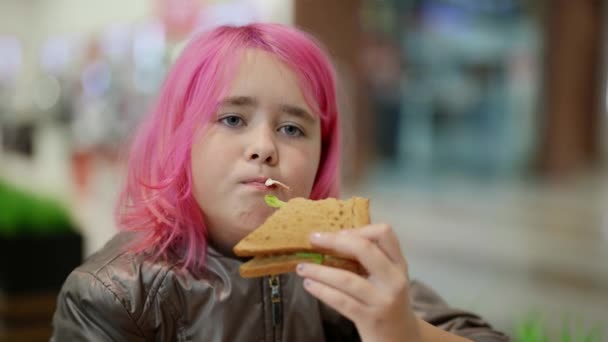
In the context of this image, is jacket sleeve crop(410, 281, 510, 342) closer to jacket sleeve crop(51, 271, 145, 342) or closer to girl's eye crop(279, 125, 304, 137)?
girl's eye crop(279, 125, 304, 137)

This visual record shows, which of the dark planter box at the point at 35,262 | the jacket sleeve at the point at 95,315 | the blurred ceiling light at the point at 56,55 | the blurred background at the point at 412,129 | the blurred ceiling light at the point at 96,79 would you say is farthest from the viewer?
the blurred ceiling light at the point at 56,55

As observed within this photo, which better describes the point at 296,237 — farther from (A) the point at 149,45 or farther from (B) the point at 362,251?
(A) the point at 149,45

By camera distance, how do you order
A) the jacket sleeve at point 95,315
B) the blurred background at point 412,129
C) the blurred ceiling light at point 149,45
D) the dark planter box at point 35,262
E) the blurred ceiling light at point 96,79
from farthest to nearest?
1. the blurred ceiling light at point 96,79
2. the blurred ceiling light at point 149,45
3. the blurred background at point 412,129
4. the dark planter box at point 35,262
5. the jacket sleeve at point 95,315

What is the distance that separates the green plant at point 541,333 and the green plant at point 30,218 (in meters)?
2.60

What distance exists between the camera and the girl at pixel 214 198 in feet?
3.45

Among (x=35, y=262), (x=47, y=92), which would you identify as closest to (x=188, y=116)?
(x=35, y=262)

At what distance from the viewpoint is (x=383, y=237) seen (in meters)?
0.84

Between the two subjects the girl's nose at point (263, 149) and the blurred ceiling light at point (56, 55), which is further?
the blurred ceiling light at point (56, 55)

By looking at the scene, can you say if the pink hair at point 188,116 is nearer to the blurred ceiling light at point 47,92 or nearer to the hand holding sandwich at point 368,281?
the hand holding sandwich at point 368,281

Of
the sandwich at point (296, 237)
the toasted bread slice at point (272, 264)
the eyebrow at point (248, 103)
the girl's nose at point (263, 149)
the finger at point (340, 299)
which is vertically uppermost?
the eyebrow at point (248, 103)

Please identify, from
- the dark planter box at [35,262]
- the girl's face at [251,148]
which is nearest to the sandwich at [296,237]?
the girl's face at [251,148]

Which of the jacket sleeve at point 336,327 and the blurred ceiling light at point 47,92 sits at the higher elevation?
the jacket sleeve at point 336,327

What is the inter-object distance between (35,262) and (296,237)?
9.40ft

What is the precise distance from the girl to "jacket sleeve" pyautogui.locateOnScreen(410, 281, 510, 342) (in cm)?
17
